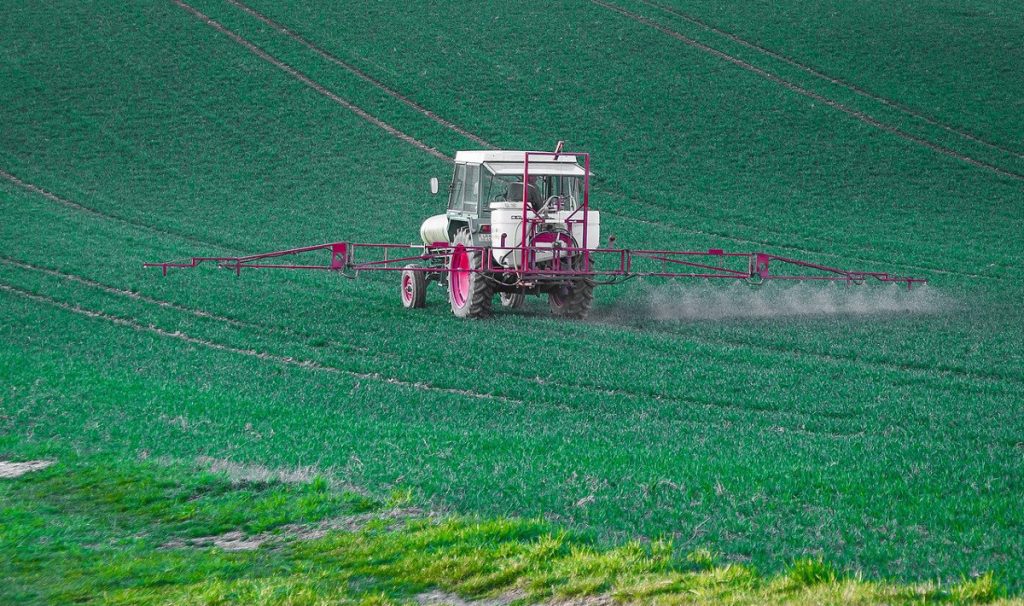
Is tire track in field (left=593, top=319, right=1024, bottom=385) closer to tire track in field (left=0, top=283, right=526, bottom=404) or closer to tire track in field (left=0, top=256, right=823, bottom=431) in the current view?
tire track in field (left=0, top=256, right=823, bottom=431)

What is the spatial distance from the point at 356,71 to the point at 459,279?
94.6ft

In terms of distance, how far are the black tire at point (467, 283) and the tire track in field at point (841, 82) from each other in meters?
27.1

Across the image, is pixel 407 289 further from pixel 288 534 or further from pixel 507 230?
pixel 288 534

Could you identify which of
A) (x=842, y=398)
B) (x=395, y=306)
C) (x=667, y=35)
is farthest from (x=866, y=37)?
(x=842, y=398)

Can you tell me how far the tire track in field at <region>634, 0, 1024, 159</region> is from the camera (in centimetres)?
4184

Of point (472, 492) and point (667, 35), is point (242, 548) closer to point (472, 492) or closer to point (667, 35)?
point (472, 492)

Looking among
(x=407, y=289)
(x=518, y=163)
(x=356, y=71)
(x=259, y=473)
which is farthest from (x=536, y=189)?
(x=356, y=71)

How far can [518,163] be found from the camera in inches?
784

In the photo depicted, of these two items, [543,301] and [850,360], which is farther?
[543,301]

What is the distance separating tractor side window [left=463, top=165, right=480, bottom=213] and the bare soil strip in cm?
1955

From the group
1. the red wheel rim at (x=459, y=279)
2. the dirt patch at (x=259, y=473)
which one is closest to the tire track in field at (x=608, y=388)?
the red wheel rim at (x=459, y=279)

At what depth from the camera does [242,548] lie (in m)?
7.83

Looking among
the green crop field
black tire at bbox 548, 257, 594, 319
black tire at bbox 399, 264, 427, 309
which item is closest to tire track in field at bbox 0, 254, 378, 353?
the green crop field

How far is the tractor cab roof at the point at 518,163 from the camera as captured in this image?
63.2ft
